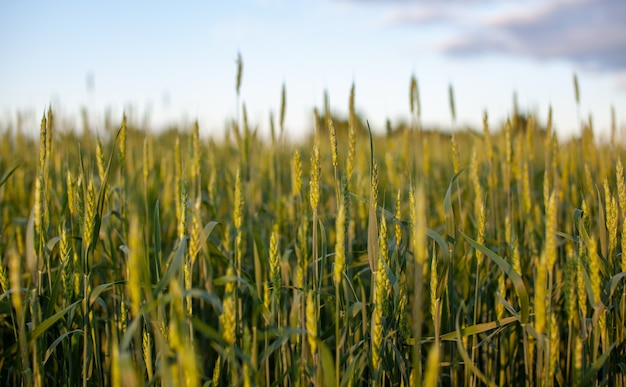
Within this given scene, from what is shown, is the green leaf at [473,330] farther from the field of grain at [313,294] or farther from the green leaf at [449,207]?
the green leaf at [449,207]

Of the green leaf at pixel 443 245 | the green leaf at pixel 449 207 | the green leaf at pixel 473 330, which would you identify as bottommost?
the green leaf at pixel 473 330

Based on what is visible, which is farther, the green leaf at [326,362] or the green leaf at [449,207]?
the green leaf at [449,207]

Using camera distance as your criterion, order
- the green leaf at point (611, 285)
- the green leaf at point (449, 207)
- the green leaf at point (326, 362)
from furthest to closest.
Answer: the green leaf at point (449, 207)
the green leaf at point (611, 285)
the green leaf at point (326, 362)

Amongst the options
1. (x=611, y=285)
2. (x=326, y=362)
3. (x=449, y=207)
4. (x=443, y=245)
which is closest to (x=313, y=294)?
(x=326, y=362)

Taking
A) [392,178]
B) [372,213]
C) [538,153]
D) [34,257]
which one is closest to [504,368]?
[372,213]

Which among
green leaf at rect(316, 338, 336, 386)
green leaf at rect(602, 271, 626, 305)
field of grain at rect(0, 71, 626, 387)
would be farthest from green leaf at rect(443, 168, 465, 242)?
green leaf at rect(316, 338, 336, 386)

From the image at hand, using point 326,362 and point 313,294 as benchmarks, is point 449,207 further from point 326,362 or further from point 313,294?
point 326,362

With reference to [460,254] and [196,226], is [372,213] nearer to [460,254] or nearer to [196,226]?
[196,226]

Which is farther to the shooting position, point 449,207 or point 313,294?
point 449,207

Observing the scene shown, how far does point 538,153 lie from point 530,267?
3.80 metres

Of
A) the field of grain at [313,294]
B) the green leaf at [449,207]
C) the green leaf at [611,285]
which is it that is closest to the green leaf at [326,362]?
the field of grain at [313,294]

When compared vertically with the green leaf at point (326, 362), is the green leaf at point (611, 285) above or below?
above

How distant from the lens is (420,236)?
0.70 m

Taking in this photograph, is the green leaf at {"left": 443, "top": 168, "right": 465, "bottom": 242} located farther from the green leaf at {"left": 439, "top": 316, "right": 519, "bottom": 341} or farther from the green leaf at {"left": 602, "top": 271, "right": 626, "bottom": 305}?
the green leaf at {"left": 602, "top": 271, "right": 626, "bottom": 305}
